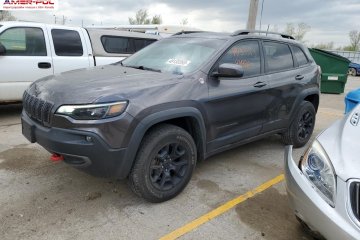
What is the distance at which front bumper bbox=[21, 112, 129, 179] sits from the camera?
278 centimetres

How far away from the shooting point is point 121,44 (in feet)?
25.3

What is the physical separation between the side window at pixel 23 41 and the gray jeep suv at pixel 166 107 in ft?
9.46

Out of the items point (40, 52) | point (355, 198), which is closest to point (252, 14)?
point (40, 52)

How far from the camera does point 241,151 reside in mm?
4969

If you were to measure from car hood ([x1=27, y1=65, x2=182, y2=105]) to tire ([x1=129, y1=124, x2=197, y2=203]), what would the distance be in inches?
17.4

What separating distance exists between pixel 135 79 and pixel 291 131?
2.76 m

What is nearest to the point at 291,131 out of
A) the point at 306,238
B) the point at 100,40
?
the point at 306,238

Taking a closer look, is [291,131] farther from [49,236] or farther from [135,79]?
[49,236]

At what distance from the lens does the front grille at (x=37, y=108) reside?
2979mm

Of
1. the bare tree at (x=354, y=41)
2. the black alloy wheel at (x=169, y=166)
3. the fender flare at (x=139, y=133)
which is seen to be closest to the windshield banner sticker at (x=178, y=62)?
the fender flare at (x=139, y=133)

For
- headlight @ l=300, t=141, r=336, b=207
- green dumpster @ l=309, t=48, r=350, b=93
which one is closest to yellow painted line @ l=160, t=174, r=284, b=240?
headlight @ l=300, t=141, r=336, b=207

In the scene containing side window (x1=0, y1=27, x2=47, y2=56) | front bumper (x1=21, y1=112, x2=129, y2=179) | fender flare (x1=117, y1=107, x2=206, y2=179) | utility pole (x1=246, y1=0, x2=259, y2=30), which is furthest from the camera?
utility pole (x1=246, y1=0, x2=259, y2=30)

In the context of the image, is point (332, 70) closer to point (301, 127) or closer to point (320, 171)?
point (301, 127)

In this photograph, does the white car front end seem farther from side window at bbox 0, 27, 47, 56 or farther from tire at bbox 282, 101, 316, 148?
side window at bbox 0, 27, 47, 56
